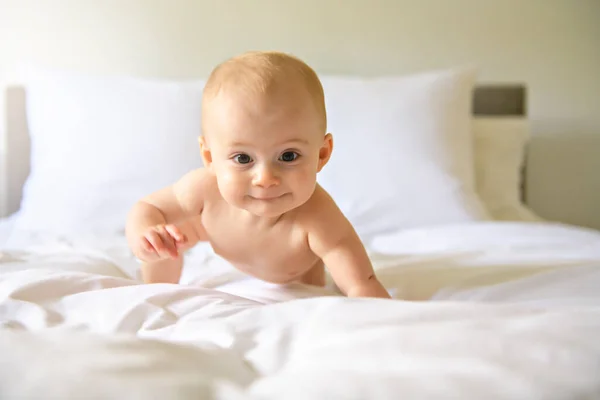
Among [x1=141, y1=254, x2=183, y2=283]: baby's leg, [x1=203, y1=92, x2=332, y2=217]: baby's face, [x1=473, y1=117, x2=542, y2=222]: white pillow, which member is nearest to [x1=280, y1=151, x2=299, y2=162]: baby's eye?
[x1=203, y1=92, x2=332, y2=217]: baby's face

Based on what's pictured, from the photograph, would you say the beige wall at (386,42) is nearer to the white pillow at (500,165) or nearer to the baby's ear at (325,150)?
the white pillow at (500,165)

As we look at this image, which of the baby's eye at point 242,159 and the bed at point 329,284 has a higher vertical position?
the baby's eye at point 242,159

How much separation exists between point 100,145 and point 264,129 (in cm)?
102

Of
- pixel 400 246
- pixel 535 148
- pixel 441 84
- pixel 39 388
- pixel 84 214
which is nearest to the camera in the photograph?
pixel 39 388

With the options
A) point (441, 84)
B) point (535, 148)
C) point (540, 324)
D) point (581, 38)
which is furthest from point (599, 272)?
point (581, 38)

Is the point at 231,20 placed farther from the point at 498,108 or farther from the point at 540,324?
the point at 540,324

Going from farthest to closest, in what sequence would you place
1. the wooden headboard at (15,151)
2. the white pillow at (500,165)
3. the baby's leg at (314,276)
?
1. the wooden headboard at (15,151)
2. the white pillow at (500,165)
3. the baby's leg at (314,276)

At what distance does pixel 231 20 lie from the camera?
2234mm

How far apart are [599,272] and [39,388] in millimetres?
899

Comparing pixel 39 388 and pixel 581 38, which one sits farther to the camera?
pixel 581 38

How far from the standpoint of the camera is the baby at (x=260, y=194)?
2.65ft

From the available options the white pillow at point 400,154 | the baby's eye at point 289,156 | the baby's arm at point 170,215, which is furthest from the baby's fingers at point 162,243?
the white pillow at point 400,154

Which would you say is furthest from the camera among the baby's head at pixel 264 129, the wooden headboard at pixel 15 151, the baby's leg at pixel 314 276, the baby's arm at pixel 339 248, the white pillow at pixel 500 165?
the wooden headboard at pixel 15 151

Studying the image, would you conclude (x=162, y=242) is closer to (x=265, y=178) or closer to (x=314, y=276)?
(x=265, y=178)
